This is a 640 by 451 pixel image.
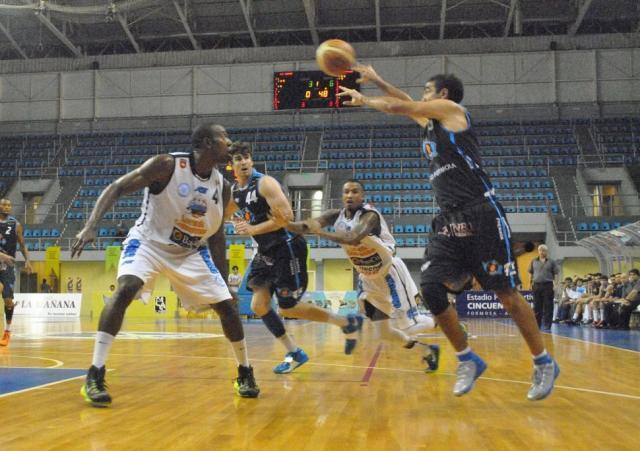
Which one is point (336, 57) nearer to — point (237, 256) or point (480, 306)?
point (480, 306)

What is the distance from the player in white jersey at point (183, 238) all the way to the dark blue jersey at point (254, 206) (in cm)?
128

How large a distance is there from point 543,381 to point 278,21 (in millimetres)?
28856

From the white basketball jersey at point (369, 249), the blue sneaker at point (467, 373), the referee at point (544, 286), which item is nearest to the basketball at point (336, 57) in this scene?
the white basketball jersey at point (369, 249)

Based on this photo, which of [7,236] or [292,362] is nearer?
[292,362]

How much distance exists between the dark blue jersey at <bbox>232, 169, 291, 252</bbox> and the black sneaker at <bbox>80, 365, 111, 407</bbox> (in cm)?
222

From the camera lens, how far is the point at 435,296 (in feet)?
14.3

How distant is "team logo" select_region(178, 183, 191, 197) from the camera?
454 cm

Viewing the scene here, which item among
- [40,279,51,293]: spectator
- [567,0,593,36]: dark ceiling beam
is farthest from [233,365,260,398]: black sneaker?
[567,0,593,36]: dark ceiling beam

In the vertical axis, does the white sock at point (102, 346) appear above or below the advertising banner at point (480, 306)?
above

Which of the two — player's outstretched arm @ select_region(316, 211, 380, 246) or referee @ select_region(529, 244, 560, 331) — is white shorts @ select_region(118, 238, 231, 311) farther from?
referee @ select_region(529, 244, 560, 331)

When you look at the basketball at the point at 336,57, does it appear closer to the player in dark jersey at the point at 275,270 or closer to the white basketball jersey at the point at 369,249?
the player in dark jersey at the point at 275,270

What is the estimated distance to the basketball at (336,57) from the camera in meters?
4.53

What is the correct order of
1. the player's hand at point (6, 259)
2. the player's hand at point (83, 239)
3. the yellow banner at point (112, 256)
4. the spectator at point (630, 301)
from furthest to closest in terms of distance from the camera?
the yellow banner at point (112, 256) < the spectator at point (630, 301) < the player's hand at point (6, 259) < the player's hand at point (83, 239)

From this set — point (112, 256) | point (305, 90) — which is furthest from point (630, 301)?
point (112, 256)
